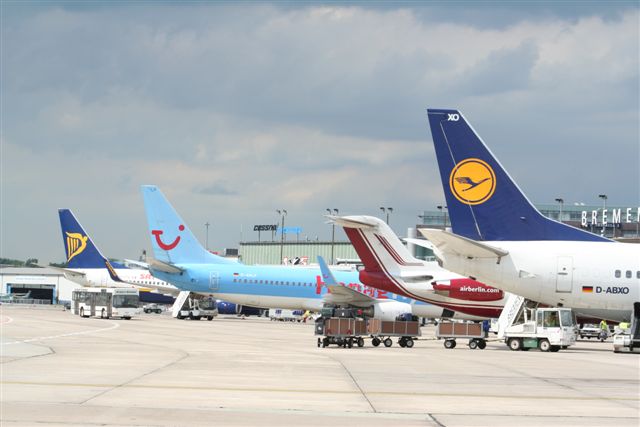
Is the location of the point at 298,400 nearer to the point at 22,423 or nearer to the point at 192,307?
the point at 22,423

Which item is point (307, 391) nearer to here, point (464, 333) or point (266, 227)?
point (464, 333)

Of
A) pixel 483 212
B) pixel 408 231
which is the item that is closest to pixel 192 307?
pixel 408 231

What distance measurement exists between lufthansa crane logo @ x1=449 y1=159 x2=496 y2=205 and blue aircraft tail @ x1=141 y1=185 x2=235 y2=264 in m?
45.3

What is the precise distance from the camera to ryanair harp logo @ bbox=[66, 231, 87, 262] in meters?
112

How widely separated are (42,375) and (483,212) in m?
26.6

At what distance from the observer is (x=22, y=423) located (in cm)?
1550

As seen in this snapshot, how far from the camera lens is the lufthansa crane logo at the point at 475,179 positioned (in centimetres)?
4575

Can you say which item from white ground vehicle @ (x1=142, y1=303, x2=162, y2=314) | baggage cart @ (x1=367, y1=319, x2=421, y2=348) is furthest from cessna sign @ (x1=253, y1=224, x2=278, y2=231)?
baggage cart @ (x1=367, y1=319, x2=421, y2=348)

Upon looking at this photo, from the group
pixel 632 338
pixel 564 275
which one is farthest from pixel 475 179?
pixel 632 338

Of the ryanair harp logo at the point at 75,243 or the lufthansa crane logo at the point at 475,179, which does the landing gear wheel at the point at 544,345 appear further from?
the ryanair harp logo at the point at 75,243

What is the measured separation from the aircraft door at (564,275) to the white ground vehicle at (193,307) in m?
51.1

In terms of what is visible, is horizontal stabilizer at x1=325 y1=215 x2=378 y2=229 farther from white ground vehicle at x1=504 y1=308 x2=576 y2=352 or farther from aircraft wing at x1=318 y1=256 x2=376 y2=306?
white ground vehicle at x1=504 y1=308 x2=576 y2=352

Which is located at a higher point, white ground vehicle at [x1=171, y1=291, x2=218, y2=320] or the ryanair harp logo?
the ryanair harp logo

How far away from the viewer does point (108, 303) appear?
284 ft
